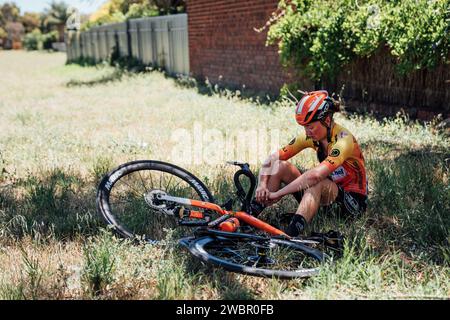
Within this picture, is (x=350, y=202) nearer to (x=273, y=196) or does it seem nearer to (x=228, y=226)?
(x=273, y=196)

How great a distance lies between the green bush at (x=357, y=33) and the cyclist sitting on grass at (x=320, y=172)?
11.6 ft

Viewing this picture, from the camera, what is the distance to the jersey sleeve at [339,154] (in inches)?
157

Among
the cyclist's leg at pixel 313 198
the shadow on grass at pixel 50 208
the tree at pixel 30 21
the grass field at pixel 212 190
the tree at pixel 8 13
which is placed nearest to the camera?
the grass field at pixel 212 190

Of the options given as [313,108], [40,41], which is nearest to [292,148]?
[313,108]

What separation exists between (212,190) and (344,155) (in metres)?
1.74

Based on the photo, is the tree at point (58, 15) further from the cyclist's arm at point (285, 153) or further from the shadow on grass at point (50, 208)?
the cyclist's arm at point (285, 153)

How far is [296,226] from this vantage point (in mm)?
3975

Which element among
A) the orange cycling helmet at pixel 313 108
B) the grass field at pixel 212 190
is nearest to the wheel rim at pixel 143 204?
the grass field at pixel 212 190

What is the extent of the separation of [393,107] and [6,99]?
10.5m

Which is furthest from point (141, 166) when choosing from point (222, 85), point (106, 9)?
point (106, 9)

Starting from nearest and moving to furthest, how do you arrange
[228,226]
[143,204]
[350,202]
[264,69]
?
[228,226] < [350,202] < [143,204] < [264,69]

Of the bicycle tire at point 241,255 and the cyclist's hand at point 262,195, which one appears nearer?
the bicycle tire at point 241,255
